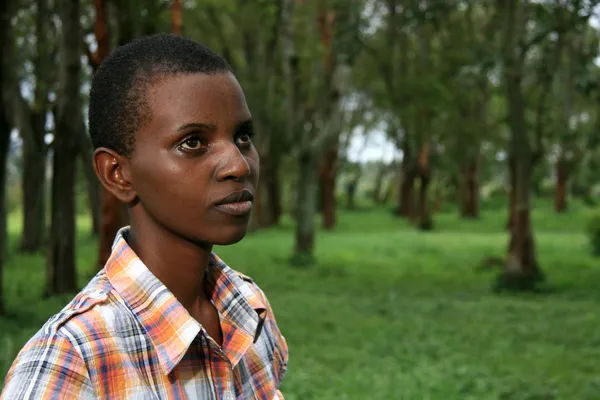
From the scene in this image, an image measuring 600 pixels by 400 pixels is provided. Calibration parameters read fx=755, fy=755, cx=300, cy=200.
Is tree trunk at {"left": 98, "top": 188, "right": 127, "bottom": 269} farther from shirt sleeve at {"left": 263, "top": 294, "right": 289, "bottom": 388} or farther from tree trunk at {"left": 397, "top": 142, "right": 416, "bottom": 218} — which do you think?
tree trunk at {"left": 397, "top": 142, "right": 416, "bottom": 218}

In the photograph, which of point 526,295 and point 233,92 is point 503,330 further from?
point 233,92

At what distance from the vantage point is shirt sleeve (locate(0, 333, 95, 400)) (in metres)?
1.36

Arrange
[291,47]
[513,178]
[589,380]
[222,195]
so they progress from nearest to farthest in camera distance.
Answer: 1. [222,195]
2. [589,380]
3. [513,178]
4. [291,47]

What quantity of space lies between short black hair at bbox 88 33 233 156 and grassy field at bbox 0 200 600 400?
477cm

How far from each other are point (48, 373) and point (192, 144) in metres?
0.55

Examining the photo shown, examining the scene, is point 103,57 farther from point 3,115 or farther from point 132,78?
point 132,78

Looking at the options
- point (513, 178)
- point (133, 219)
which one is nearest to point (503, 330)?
point (513, 178)

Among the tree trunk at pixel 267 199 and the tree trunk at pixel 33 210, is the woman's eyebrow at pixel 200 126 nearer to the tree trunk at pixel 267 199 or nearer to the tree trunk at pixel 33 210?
the tree trunk at pixel 33 210

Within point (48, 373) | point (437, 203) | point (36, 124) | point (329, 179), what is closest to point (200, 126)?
point (48, 373)

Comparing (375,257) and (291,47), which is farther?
(375,257)

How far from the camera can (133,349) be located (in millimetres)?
1514

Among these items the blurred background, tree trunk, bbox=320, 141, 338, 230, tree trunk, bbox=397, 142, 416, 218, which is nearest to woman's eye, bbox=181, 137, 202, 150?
the blurred background

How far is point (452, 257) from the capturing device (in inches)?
697

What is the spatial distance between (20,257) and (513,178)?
11099mm
